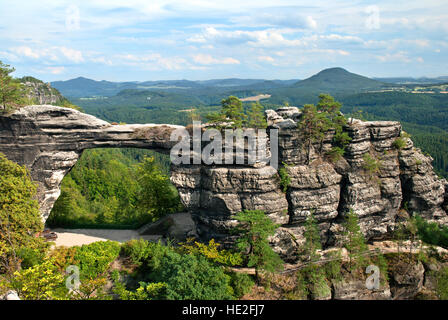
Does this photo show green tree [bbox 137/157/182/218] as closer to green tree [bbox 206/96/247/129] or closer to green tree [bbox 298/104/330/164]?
green tree [bbox 206/96/247/129]

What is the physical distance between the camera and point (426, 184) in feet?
94.7

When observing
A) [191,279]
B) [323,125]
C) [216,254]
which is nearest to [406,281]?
[323,125]

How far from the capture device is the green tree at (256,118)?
2567 centimetres

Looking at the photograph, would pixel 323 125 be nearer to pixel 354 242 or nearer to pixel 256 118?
pixel 256 118

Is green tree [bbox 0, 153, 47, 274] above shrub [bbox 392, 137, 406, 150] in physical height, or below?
below

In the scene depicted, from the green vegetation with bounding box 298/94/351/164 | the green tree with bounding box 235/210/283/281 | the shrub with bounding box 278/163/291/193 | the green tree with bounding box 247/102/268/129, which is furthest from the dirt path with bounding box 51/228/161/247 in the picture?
the green vegetation with bounding box 298/94/351/164

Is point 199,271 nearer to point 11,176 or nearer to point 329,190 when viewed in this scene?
point 329,190

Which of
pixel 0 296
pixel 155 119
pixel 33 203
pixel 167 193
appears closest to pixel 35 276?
pixel 0 296

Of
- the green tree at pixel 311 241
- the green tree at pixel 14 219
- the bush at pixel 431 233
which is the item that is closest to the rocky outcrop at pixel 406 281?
the bush at pixel 431 233

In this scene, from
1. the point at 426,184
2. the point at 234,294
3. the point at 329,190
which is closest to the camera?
the point at 234,294

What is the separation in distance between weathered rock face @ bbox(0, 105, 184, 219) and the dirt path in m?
3.10

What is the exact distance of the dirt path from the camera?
2845 cm

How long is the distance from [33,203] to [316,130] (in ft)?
78.0

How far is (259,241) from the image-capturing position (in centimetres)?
2394
